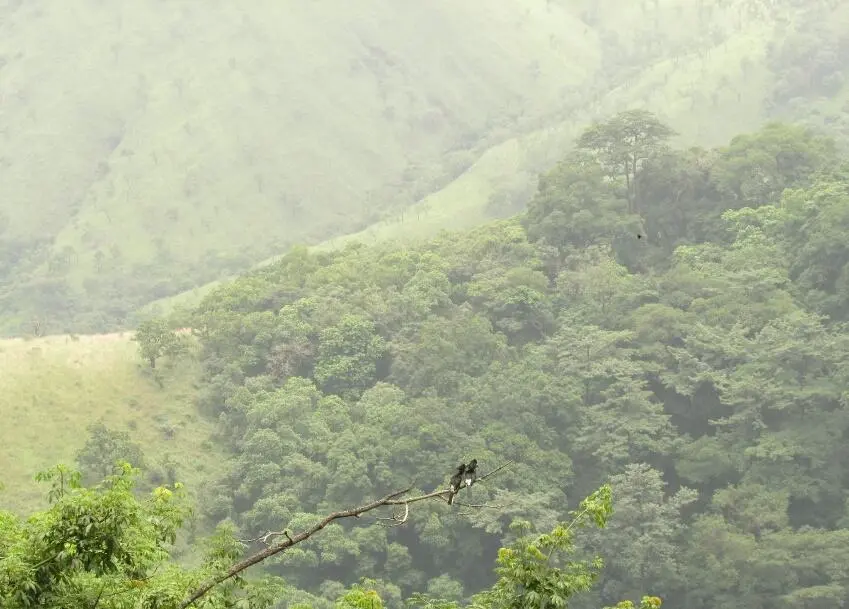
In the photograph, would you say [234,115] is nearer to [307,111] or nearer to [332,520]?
[307,111]

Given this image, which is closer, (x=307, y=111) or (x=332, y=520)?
(x=332, y=520)

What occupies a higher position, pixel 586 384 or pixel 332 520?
pixel 332 520

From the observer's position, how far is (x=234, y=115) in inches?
4437

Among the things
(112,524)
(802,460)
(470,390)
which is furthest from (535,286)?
(112,524)

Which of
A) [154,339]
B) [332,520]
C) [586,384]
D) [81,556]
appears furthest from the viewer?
[154,339]

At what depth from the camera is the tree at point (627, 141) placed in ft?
146

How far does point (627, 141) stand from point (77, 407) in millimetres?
28418

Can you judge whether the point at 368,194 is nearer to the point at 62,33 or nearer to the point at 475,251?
the point at 62,33

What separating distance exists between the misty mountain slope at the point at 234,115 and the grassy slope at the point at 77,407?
54.4 meters

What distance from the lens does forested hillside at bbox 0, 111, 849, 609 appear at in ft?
99.1

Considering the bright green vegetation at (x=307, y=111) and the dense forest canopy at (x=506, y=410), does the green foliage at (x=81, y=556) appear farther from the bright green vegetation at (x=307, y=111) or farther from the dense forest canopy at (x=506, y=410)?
the bright green vegetation at (x=307, y=111)

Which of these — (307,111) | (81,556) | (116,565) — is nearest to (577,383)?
(116,565)

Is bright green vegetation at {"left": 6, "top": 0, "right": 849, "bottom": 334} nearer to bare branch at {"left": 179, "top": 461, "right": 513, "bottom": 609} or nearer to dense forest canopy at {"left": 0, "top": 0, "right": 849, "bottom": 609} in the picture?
dense forest canopy at {"left": 0, "top": 0, "right": 849, "bottom": 609}

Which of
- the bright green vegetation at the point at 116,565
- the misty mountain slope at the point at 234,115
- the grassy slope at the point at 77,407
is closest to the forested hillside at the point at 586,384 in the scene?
the grassy slope at the point at 77,407
